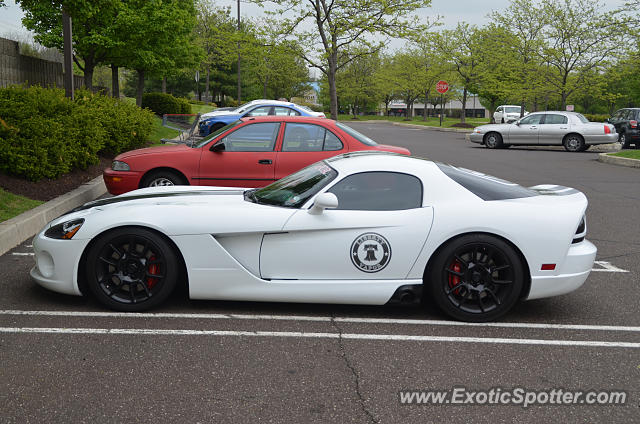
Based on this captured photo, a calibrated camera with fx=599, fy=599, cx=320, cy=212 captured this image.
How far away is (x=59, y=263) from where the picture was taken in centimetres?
Result: 457

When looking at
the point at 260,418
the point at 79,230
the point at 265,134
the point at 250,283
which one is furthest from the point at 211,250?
the point at 265,134

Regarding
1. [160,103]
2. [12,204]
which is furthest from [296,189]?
[160,103]

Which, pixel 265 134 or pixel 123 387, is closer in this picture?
pixel 123 387

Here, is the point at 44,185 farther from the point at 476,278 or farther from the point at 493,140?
the point at 493,140

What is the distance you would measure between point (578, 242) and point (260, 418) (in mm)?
2929

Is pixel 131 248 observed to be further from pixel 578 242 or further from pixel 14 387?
pixel 578 242

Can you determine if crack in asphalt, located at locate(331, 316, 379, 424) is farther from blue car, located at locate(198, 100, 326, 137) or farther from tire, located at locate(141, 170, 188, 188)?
blue car, located at locate(198, 100, 326, 137)

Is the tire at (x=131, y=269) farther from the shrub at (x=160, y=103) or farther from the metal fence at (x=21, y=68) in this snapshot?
the shrub at (x=160, y=103)

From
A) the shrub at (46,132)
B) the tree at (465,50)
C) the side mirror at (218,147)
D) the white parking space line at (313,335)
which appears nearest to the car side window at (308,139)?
the side mirror at (218,147)

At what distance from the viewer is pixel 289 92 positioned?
269 ft

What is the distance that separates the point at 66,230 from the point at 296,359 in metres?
2.13

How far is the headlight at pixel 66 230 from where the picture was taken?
4566mm

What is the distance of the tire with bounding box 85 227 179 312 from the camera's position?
450cm

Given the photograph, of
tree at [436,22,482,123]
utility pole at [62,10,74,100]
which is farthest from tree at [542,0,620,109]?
utility pole at [62,10,74,100]
